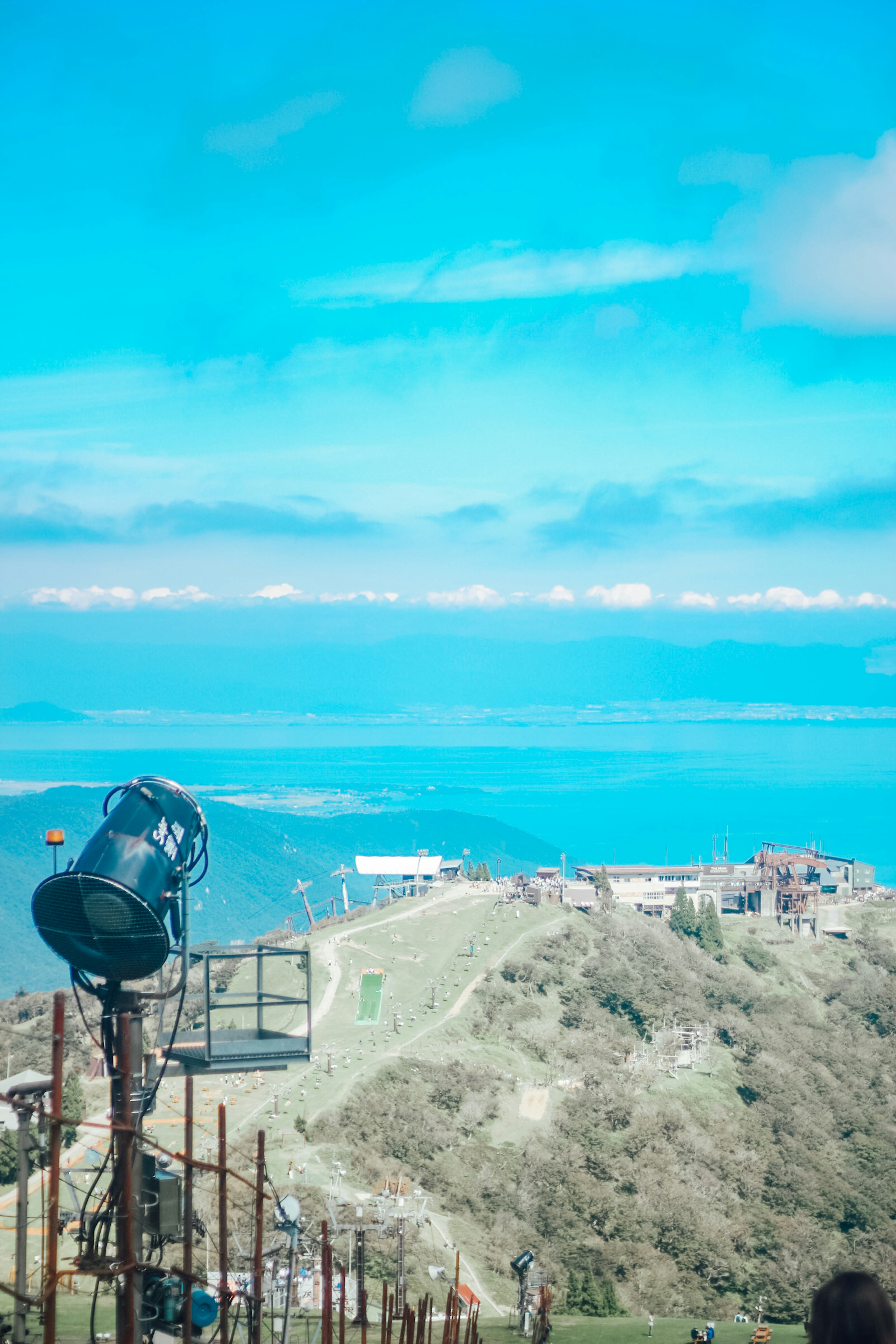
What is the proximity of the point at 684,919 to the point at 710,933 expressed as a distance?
2.22 metres

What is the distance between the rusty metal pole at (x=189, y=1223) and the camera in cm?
1161

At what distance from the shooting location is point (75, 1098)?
36.4 metres

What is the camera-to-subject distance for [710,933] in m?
79.1

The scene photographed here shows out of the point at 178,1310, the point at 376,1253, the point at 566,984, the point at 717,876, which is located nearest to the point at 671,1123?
the point at 566,984

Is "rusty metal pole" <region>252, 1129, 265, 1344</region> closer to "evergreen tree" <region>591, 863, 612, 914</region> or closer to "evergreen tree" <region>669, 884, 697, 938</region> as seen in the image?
"evergreen tree" <region>591, 863, 612, 914</region>

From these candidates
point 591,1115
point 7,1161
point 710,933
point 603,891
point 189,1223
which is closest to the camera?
point 189,1223

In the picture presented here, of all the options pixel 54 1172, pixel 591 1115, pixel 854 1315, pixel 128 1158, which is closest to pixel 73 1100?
pixel 591 1115

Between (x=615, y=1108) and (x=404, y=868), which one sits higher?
(x=404, y=868)

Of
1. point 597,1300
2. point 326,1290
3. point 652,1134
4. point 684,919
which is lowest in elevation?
point 597,1300

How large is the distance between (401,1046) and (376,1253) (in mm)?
19999

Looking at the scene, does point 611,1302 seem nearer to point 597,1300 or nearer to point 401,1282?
point 597,1300

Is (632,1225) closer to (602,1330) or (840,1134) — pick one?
(602,1330)

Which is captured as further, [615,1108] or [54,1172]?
[615,1108]

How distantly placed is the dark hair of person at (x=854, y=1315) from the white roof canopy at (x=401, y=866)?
93.5 m
